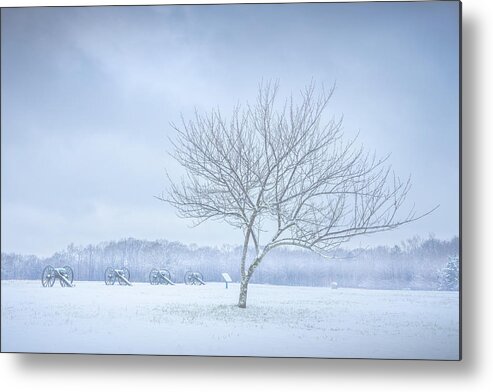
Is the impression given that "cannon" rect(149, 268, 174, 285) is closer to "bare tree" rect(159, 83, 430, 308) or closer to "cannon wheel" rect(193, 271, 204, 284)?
"cannon wheel" rect(193, 271, 204, 284)

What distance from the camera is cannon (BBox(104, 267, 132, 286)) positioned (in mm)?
3859

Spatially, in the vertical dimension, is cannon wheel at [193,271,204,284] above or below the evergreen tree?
below

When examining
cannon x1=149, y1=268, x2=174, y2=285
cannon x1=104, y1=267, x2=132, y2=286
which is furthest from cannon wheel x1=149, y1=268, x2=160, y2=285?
cannon x1=104, y1=267, x2=132, y2=286

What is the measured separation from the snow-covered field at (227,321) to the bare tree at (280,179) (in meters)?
0.20

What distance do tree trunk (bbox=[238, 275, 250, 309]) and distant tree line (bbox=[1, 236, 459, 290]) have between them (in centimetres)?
3

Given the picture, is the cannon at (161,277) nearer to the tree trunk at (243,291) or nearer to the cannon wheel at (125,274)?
the cannon wheel at (125,274)

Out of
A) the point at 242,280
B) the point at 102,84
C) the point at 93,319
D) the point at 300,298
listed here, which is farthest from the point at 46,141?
the point at 300,298

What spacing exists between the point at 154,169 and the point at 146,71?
0.57 metres

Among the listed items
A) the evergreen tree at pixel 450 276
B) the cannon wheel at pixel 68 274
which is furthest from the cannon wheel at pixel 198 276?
the evergreen tree at pixel 450 276

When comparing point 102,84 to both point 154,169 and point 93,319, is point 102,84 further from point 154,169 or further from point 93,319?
point 93,319

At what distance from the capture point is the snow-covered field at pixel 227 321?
146 inches

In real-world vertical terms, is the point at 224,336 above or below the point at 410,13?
below

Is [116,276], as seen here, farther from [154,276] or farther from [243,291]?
[243,291]

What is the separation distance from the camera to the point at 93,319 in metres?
3.88
